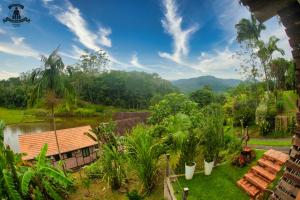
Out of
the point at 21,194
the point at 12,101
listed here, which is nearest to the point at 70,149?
the point at 21,194

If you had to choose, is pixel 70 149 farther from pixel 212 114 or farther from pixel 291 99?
pixel 291 99

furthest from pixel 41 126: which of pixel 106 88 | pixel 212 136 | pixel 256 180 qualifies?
pixel 256 180

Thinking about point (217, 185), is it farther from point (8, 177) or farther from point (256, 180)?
point (8, 177)

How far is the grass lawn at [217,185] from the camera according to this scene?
8016 mm

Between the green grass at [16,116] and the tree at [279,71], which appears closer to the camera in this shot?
the tree at [279,71]

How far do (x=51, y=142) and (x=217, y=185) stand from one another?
16.8 metres

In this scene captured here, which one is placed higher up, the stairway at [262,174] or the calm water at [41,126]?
Answer: the stairway at [262,174]

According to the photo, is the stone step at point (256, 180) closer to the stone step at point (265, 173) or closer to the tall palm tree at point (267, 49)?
the stone step at point (265, 173)

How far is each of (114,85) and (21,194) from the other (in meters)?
53.9

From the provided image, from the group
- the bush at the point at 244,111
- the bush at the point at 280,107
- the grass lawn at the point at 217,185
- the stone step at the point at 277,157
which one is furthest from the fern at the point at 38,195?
the bush at the point at 280,107

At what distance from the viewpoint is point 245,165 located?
957 centimetres

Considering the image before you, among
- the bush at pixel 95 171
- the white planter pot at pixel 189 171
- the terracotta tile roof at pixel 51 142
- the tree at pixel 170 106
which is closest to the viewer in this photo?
the white planter pot at pixel 189 171

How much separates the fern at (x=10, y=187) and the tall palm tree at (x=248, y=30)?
22955 mm

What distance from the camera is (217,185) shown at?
8.65 meters
